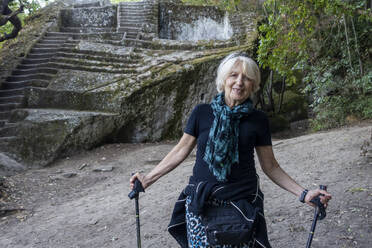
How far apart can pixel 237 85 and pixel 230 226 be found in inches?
30.8

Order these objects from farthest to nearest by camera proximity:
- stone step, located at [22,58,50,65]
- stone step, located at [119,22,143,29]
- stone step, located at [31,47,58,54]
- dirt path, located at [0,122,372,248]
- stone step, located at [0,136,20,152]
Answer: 1. stone step, located at [119,22,143,29]
2. stone step, located at [31,47,58,54]
3. stone step, located at [22,58,50,65]
4. stone step, located at [0,136,20,152]
5. dirt path, located at [0,122,372,248]

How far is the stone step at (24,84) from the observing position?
9664mm

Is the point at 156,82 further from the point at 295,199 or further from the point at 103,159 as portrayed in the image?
the point at 295,199

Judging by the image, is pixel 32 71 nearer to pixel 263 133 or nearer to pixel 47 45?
pixel 47 45

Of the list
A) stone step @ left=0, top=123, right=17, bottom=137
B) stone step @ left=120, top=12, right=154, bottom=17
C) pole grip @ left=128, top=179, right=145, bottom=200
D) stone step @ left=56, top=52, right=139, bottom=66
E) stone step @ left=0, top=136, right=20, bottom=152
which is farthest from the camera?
stone step @ left=120, top=12, right=154, bottom=17

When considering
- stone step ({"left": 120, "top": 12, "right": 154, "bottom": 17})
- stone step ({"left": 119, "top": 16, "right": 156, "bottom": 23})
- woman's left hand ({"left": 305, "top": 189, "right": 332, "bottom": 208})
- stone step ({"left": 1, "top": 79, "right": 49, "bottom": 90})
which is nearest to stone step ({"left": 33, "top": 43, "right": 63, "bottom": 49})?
stone step ({"left": 1, "top": 79, "right": 49, "bottom": 90})

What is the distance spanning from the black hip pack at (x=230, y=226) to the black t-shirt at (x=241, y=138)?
0.19m

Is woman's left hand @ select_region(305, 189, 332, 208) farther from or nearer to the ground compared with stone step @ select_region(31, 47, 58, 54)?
nearer to the ground

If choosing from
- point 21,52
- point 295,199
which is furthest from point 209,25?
point 295,199

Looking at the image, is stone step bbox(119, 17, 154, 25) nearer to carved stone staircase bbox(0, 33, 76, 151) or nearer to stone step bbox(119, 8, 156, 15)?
stone step bbox(119, 8, 156, 15)

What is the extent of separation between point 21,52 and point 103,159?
5548mm

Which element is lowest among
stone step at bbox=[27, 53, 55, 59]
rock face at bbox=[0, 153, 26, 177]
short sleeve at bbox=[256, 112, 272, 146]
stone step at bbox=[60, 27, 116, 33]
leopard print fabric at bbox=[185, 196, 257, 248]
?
rock face at bbox=[0, 153, 26, 177]

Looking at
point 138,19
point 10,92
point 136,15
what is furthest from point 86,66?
point 136,15

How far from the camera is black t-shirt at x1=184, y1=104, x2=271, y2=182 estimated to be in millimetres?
1927
